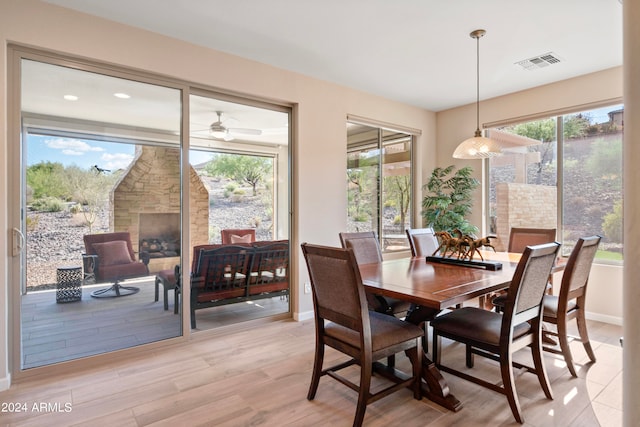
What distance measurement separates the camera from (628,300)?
836mm

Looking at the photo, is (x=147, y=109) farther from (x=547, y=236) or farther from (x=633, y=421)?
(x=547, y=236)

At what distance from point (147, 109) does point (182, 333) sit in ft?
6.76

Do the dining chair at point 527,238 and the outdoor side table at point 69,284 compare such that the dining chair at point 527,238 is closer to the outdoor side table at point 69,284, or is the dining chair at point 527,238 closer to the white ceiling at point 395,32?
the white ceiling at point 395,32

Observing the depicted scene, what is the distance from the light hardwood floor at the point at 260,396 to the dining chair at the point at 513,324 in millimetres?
200

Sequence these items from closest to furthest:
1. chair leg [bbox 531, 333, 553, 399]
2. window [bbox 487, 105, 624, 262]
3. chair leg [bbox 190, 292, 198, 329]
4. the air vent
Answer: chair leg [bbox 531, 333, 553, 399], chair leg [bbox 190, 292, 198, 329], the air vent, window [bbox 487, 105, 624, 262]

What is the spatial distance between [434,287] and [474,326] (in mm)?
375

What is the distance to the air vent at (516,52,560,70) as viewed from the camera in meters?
3.41

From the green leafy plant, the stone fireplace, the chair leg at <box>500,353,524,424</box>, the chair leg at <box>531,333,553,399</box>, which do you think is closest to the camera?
the chair leg at <box>500,353,524,424</box>

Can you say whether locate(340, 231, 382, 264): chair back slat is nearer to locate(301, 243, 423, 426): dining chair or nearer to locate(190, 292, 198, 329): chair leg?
locate(301, 243, 423, 426): dining chair

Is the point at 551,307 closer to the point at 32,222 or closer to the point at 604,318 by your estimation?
the point at 604,318

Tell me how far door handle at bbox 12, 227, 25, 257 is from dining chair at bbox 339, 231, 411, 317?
242cm

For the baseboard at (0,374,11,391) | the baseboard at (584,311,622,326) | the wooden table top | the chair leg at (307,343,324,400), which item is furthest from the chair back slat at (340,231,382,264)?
the baseboard at (0,374,11,391)

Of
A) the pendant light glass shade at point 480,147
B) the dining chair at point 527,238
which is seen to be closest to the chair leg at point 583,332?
the dining chair at point 527,238

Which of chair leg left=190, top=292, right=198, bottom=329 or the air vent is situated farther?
the air vent
